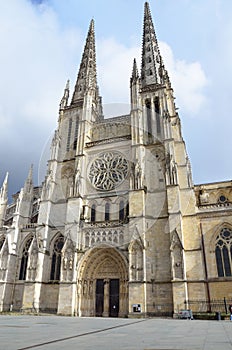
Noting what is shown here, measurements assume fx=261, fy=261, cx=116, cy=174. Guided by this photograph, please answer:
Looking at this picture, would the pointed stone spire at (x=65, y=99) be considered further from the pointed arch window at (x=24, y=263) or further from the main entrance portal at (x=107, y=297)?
the main entrance portal at (x=107, y=297)

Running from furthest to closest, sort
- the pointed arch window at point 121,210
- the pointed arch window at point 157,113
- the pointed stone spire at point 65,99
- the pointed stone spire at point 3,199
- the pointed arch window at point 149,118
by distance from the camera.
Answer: the pointed stone spire at point 65,99 < the pointed stone spire at point 3,199 < the pointed arch window at point 149,118 < the pointed arch window at point 157,113 < the pointed arch window at point 121,210

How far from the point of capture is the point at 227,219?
19.8 metres

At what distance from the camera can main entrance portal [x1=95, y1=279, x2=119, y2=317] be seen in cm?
1933

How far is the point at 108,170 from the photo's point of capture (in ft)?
79.6

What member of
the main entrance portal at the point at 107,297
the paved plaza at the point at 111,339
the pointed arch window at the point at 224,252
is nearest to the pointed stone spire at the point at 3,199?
the main entrance portal at the point at 107,297

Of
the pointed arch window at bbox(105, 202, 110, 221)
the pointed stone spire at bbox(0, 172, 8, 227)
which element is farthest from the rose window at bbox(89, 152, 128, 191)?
the pointed stone spire at bbox(0, 172, 8, 227)

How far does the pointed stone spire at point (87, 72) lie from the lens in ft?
104

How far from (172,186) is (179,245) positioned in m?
4.62

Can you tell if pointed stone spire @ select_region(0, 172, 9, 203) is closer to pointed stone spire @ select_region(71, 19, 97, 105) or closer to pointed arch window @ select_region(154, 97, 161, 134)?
pointed stone spire @ select_region(71, 19, 97, 105)

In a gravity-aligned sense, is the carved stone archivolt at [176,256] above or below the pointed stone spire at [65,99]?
below

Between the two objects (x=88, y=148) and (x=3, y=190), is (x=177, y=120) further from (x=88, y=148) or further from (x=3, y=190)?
(x=3, y=190)

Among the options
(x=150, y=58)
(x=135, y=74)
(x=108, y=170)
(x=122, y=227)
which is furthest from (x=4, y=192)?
(x=150, y=58)

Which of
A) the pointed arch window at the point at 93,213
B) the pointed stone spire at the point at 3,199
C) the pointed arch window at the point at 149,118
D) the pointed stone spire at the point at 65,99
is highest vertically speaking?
the pointed stone spire at the point at 65,99

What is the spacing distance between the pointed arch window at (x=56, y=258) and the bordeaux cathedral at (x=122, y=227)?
8cm
